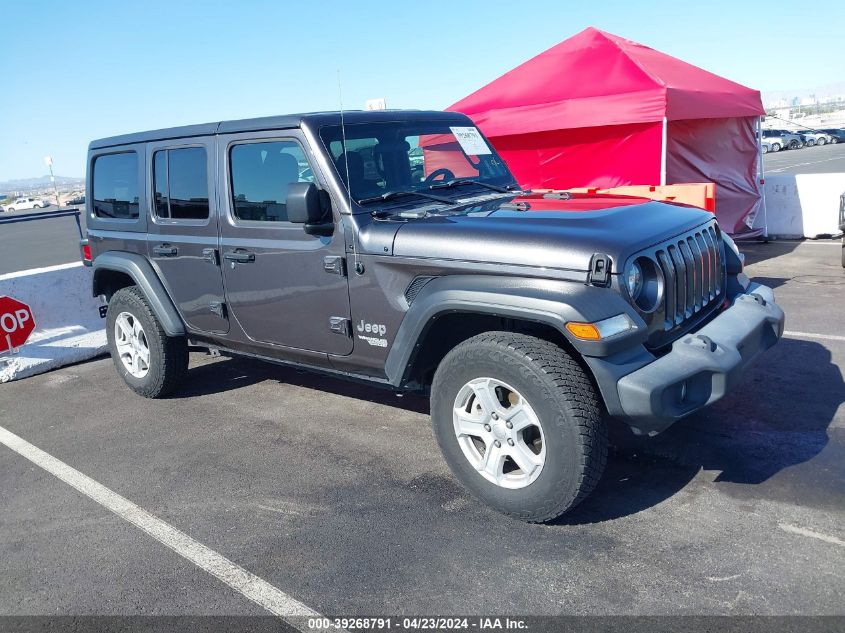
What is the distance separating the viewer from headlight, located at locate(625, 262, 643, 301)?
326 centimetres

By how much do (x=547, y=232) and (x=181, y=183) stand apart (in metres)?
2.80

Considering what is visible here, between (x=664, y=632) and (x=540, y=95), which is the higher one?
(x=540, y=95)

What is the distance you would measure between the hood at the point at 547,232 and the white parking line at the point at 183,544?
1.70 metres

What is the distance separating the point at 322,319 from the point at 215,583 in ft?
5.16

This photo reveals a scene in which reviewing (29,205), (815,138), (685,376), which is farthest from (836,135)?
(29,205)

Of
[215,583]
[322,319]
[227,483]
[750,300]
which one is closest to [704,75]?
[750,300]

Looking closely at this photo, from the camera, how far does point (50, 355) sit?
6.93 meters

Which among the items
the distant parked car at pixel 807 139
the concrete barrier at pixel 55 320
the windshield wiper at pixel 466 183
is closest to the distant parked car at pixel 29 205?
the distant parked car at pixel 807 139

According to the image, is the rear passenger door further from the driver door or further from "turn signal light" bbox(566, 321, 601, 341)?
"turn signal light" bbox(566, 321, 601, 341)

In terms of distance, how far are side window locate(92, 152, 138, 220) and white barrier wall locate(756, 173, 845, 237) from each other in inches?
382

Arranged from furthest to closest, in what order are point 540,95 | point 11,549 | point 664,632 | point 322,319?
point 540,95
point 322,319
point 11,549
point 664,632

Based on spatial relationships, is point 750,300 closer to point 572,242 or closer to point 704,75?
point 572,242

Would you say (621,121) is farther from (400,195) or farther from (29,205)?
(29,205)

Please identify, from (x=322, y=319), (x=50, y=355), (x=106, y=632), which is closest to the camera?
(x=106, y=632)
